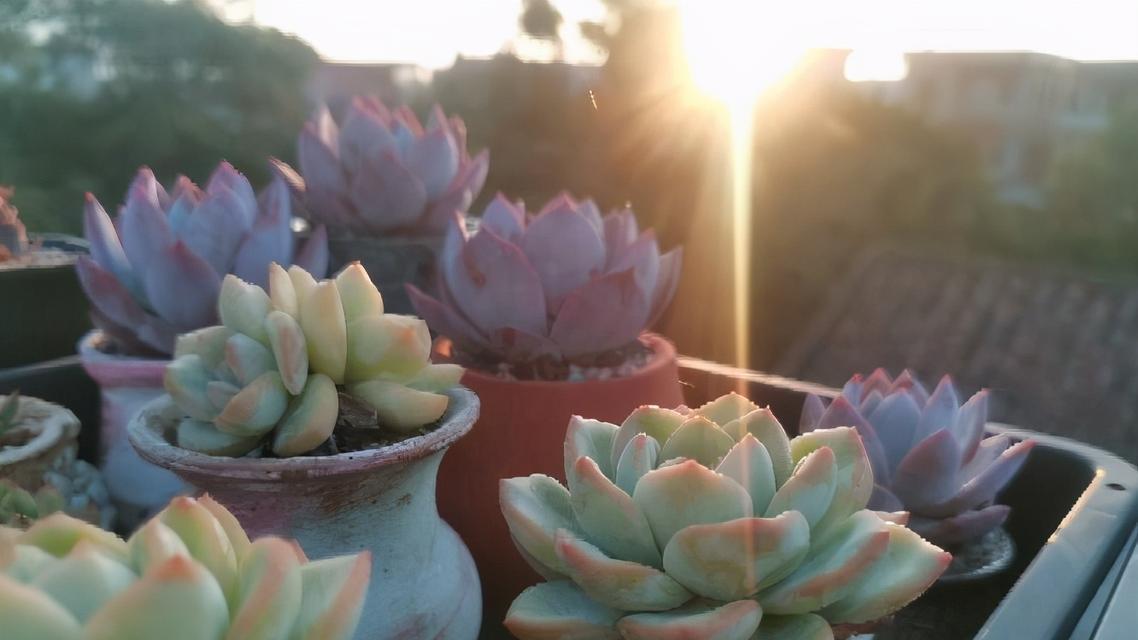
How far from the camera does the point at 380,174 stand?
2.99ft

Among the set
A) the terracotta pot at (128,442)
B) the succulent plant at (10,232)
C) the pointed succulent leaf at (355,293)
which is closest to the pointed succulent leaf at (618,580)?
the pointed succulent leaf at (355,293)

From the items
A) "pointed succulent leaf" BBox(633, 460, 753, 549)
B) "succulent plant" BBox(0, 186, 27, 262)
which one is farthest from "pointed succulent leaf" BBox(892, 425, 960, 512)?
"succulent plant" BBox(0, 186, 27, 262)

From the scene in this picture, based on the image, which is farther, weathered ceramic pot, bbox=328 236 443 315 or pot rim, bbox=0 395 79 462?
weathered ceramic pot, bbox=328 236 443 315

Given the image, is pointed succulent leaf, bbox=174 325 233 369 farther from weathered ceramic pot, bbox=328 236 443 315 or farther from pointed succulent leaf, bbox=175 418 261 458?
weathered ceramic pot, bbox=328 236 443 315

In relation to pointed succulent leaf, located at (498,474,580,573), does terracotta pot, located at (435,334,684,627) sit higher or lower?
lower

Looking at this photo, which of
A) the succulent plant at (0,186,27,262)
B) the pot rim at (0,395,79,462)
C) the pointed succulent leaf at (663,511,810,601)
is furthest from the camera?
the succulent plant at (0,186,27,262)

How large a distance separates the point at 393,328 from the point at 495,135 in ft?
19.6

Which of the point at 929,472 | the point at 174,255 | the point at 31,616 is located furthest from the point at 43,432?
the point at 929,472

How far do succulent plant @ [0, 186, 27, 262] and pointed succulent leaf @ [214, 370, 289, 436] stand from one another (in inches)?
27.5

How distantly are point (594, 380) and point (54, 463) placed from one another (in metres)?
0.48

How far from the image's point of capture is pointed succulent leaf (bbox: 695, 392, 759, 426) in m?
0.56

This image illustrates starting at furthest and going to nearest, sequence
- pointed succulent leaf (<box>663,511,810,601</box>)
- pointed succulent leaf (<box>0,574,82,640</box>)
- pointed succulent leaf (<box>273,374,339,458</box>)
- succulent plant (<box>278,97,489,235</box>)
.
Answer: succulent plant (<box>278,97,489,235</box>), pointed succulent leaf (<box>273,374,339,458</box>), pointed succulent leaf (<box>663,511,810,601</box>), pointed succulent leaf (<box>0,574,82,640</box>)

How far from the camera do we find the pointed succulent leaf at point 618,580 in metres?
0.45

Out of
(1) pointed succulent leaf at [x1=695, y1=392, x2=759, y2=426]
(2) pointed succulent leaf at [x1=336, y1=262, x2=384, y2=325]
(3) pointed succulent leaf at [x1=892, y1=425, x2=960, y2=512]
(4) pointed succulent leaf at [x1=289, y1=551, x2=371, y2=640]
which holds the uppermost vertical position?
(2) pointed succulent leaf at [x1=336, y1=262, x2=384, y2=325]
